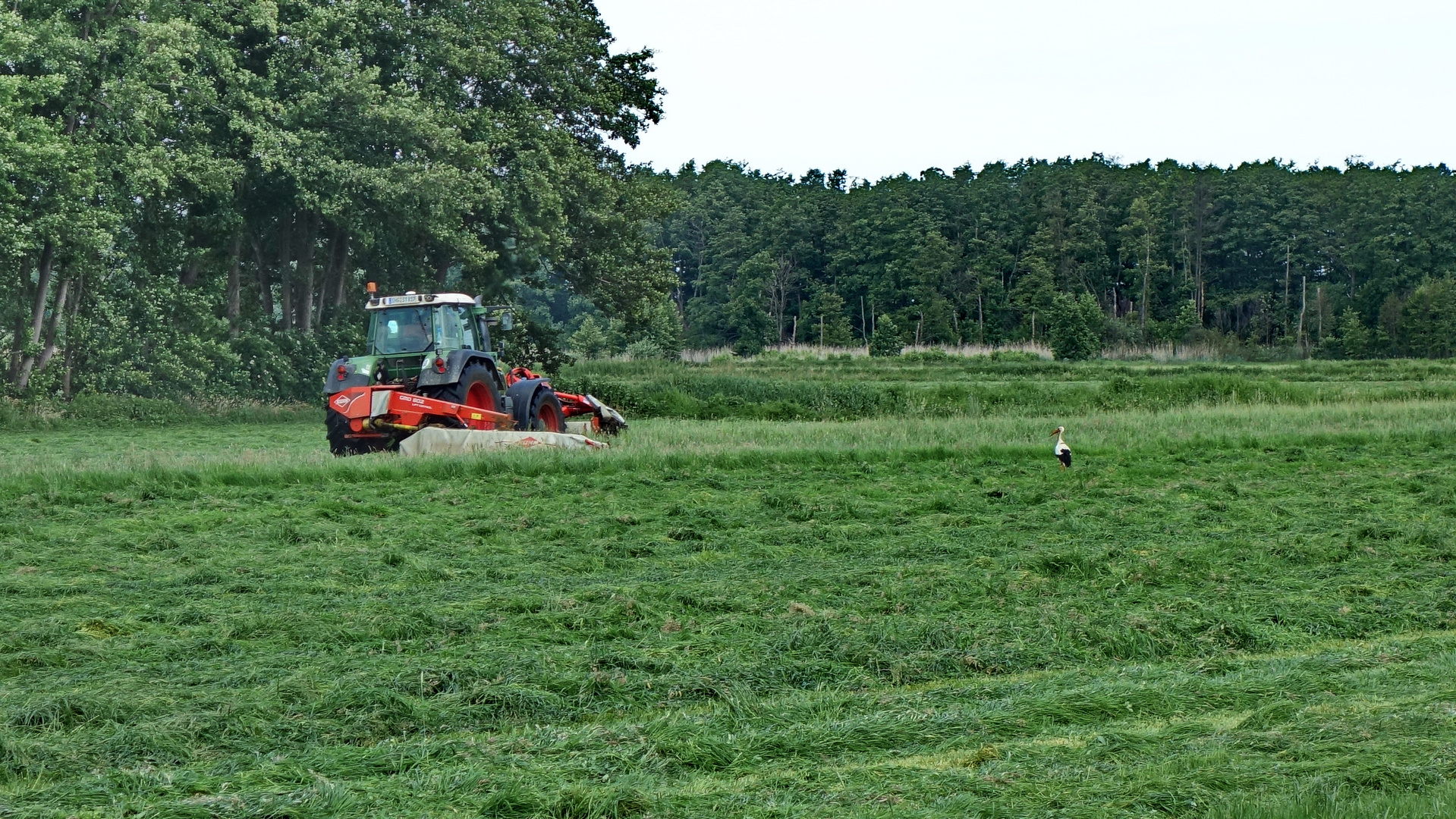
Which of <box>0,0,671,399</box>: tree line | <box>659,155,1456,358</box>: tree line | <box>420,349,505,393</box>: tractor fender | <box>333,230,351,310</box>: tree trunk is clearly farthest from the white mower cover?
<box>659,155,1456,358</box>: tree line

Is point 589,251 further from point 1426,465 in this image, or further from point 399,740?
point 399,740

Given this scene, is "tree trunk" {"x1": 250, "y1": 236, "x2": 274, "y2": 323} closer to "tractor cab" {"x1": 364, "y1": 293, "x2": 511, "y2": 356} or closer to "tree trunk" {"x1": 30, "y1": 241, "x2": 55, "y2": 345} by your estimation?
"tree trunk" {"x1": 30, "y1": 241, "x2": 55, "y2": 345}

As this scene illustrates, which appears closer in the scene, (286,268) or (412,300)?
(412,300)

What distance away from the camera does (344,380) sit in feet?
63.9

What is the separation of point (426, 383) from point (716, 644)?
12595 millimetres

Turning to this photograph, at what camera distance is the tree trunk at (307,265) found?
109 ft

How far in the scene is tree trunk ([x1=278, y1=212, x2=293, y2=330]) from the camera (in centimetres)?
3275

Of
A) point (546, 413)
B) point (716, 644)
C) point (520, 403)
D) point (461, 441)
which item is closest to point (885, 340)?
point (546, 413)

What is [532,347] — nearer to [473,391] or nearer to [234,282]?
[234,282]

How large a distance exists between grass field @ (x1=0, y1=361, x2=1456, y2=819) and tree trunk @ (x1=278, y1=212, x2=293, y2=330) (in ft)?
57.7

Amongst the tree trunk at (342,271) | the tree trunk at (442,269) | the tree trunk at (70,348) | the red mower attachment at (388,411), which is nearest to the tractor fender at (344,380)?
the red mower attachment at (388,411)

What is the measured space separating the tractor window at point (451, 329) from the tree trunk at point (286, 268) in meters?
14.0

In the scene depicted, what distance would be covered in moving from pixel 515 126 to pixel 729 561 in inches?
995

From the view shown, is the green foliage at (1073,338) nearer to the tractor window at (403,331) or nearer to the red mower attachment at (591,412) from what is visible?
the red mower attachment at (591,412)
